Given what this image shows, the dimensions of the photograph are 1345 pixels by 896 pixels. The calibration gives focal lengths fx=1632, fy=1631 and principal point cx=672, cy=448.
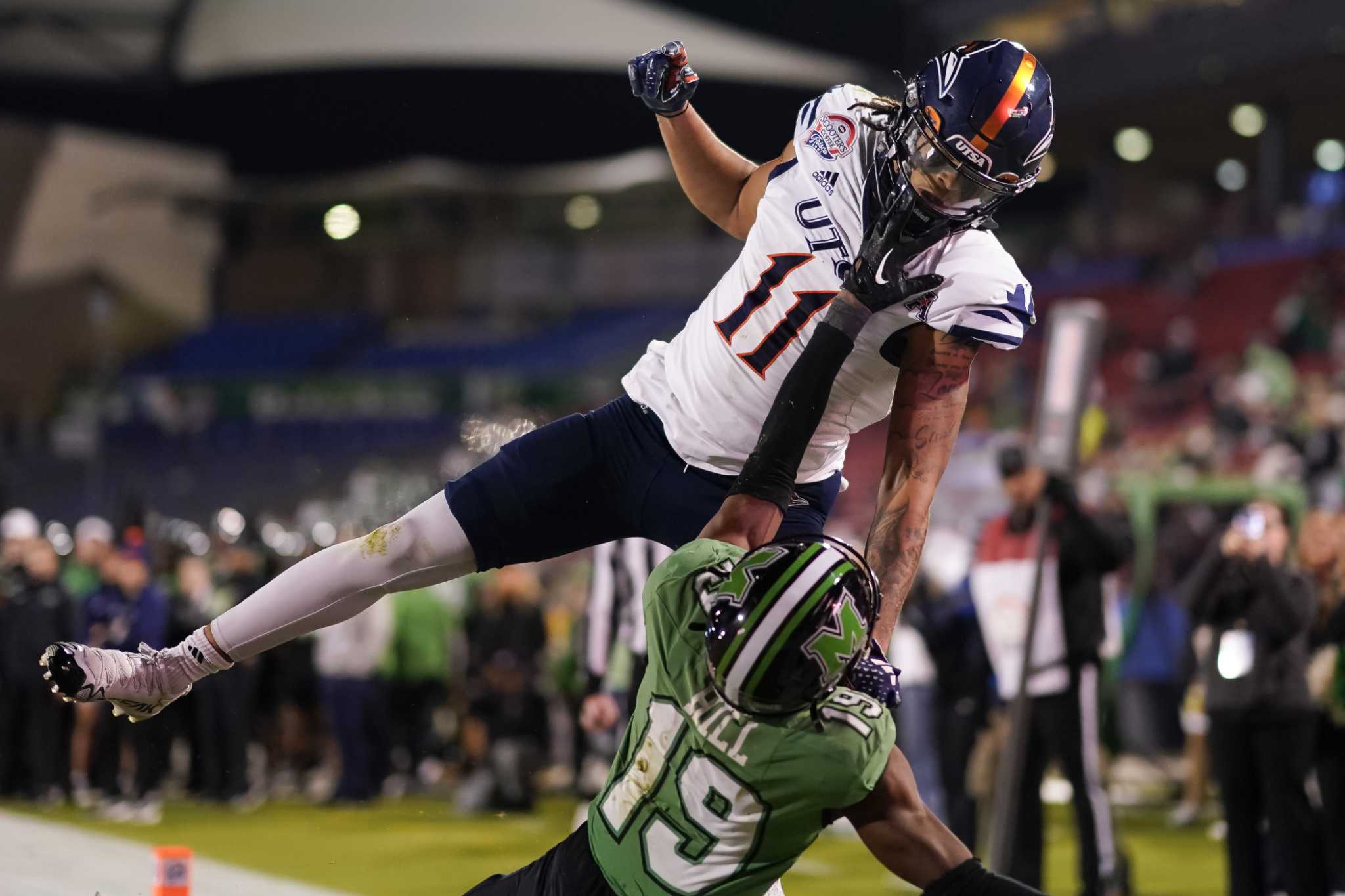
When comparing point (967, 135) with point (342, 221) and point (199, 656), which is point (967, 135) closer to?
point (199, 656)

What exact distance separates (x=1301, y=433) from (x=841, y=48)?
12.1 m

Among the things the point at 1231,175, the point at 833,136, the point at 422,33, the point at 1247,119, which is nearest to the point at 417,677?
the point at 833,136

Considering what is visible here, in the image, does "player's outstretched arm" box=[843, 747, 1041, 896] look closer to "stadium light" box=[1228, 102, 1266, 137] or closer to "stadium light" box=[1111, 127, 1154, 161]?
"stadium light" box=[1228, 102, 1266, 137]

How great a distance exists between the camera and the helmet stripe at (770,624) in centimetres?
300

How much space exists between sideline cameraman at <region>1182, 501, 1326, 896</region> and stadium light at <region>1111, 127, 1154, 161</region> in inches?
773

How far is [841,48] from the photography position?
24375mm

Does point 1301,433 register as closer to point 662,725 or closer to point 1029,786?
point 1029,786

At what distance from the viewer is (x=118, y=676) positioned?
4.31m

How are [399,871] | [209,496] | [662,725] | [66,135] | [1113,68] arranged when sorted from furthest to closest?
[66,135] < [209,496] < [1113,68] < [399,871] < [662,725]

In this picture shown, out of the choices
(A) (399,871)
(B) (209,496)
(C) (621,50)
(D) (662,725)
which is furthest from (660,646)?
(C) (621,50)

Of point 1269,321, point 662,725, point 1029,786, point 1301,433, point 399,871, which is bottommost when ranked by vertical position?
point 399,871

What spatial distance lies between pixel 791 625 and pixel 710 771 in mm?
345

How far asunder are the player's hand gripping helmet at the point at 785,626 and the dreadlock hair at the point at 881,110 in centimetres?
122

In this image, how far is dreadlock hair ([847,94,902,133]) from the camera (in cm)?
384
